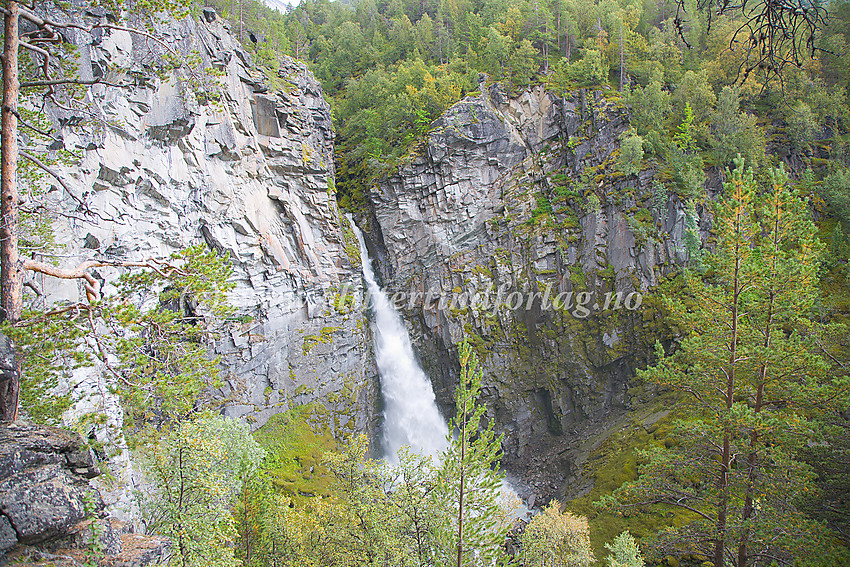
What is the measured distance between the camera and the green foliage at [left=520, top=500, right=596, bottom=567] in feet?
54.5

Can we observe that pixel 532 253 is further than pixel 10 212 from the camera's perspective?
Yes

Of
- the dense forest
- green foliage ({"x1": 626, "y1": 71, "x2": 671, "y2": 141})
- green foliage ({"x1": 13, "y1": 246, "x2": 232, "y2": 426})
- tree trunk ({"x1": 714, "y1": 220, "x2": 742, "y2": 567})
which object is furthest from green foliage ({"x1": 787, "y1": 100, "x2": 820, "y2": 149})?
green foliage ({"x1": 13, "y1": 246, "x2": 232, "y2": 426})

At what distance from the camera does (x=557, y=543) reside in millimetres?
17016

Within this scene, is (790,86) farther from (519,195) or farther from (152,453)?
(152,453)

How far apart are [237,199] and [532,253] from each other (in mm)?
21823

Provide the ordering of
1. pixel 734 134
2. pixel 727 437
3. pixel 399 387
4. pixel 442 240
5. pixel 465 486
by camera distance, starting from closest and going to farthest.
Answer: pixel 465 486, pixel 727 437, pixel 734 134, pixel 399 387, pixel 442 240

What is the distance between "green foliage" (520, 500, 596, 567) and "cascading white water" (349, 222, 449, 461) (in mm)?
15144

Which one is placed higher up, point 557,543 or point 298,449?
point 298,449

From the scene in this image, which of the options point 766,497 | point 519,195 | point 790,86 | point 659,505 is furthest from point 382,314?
point 790,86

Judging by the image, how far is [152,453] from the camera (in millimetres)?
11086

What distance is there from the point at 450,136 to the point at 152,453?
31216mm

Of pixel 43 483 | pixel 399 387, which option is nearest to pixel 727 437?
pixel 43 483

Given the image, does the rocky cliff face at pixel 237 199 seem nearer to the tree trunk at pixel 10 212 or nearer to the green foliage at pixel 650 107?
the tree trunk at pixel 10 212

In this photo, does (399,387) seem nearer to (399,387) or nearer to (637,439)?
(399,387)
